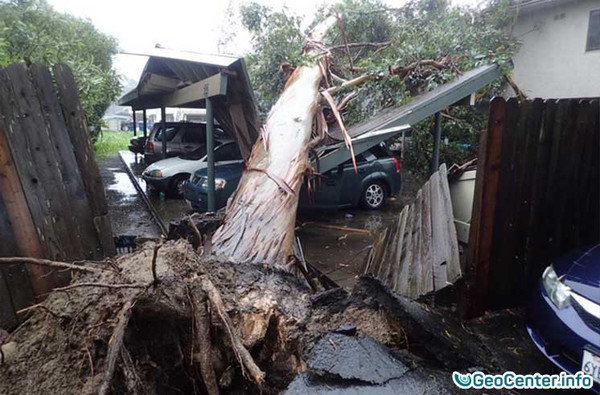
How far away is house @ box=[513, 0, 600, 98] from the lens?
9406 mm

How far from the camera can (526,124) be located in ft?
10.1

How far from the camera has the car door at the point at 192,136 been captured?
37.1 feet

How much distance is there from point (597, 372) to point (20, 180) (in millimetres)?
3918

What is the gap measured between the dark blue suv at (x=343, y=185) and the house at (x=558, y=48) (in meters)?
5.94

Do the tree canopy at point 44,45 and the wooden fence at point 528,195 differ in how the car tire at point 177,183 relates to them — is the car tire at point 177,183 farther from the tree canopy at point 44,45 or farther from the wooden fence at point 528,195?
the wooden fence at point 528,195

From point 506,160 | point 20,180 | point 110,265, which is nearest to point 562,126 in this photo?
point 506,160

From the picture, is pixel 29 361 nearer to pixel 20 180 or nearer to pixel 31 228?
pixel 31 228

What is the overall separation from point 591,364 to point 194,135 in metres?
11.0

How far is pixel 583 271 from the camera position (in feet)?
8.79

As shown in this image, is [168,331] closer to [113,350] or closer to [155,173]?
[113,350]

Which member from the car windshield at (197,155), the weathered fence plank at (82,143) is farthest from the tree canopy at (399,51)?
the weathered fence plank at (82,143)

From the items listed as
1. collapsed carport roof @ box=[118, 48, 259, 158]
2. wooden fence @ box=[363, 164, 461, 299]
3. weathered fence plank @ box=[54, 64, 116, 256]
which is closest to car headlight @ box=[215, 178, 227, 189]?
collapsed carport roof @ box=[118, 48, 259, 158]

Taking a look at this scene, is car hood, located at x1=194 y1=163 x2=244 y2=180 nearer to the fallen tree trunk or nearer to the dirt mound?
the fallen tree trunk

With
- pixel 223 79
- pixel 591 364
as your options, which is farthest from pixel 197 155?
pixel 591 364
